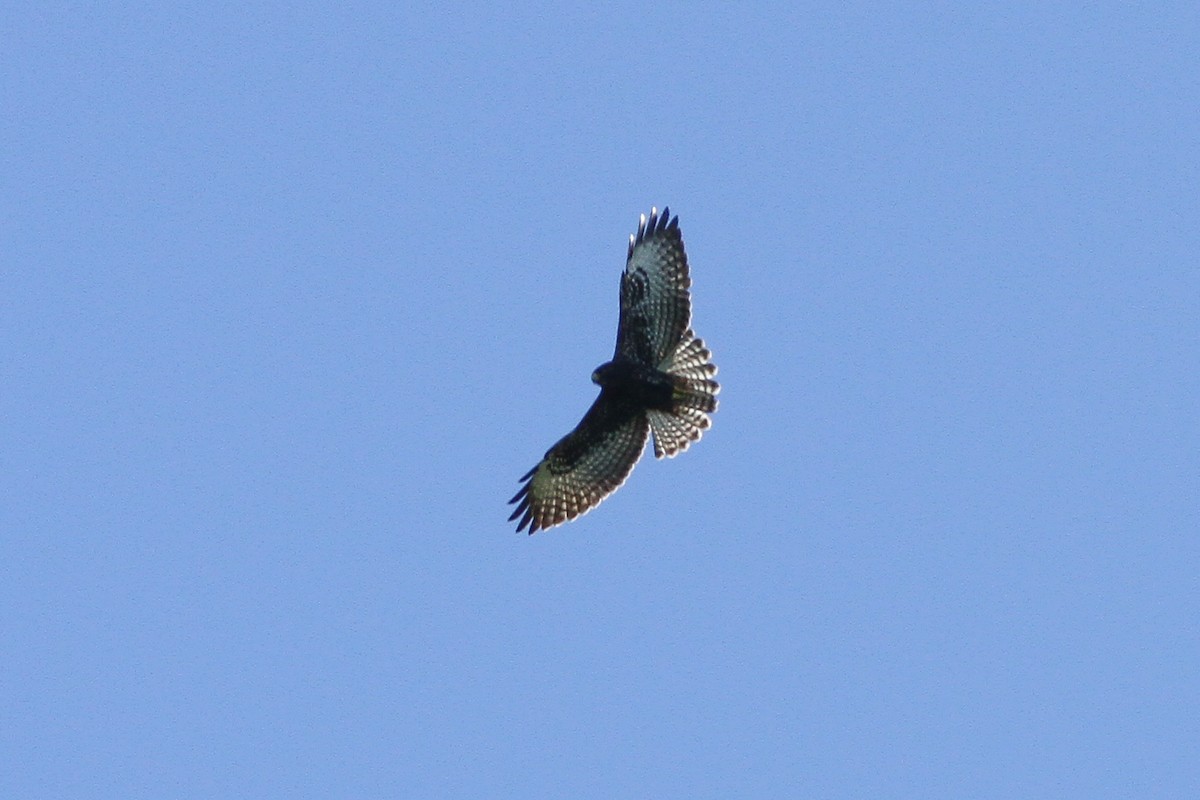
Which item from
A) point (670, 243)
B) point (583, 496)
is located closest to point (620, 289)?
point (670, 243)

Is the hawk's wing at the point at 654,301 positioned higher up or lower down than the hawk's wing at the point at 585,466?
higher up

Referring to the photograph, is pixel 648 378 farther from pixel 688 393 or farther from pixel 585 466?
pixel 585 466

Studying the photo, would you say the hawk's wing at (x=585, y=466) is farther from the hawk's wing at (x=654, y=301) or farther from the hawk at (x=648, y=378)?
the hawk's wing at (x=654, y=301)

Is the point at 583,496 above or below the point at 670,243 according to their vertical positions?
below

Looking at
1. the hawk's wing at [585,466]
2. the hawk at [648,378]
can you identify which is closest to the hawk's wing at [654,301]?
the hawk at [648,378]

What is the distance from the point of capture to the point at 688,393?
68.1 ft

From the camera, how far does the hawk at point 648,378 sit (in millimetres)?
20672

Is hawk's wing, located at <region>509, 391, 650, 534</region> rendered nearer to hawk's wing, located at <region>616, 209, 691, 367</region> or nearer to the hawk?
the hawk

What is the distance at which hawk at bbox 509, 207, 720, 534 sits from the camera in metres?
20.7

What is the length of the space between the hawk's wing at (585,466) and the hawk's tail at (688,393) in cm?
29

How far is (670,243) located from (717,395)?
1.53 meters

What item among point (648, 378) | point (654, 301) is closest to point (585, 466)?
point (648, 378)

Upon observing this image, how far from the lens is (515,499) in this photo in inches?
846

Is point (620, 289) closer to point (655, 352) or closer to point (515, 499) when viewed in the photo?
point (655, 352)
